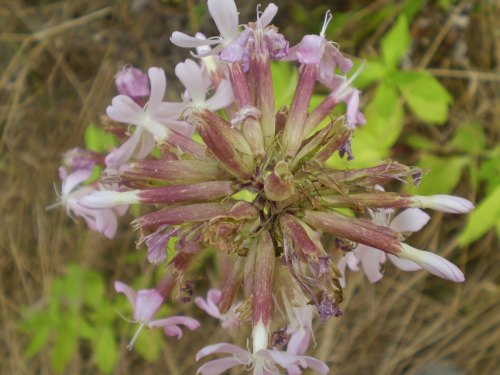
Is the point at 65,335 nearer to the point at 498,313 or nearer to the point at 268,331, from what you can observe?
the point at 268,331

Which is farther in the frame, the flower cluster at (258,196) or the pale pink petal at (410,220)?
the pale pink petal at (410,220)

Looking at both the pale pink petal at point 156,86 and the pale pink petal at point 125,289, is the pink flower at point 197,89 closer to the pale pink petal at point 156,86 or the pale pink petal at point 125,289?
the pale pink petal at point 156,86

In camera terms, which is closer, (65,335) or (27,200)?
(65,335)

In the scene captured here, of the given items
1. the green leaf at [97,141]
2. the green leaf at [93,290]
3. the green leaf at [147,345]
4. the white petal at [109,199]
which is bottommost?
the green leaf at [147,345]


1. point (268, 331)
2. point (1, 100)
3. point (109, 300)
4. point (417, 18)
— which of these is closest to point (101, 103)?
point (1, 100)

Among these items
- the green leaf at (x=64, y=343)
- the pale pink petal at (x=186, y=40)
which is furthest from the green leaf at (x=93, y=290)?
the pale pink petal at (x=186, y=40)

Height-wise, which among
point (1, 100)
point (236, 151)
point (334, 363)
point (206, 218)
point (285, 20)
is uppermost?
point (236, 151)


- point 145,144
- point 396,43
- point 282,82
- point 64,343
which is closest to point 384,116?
point 396,43
